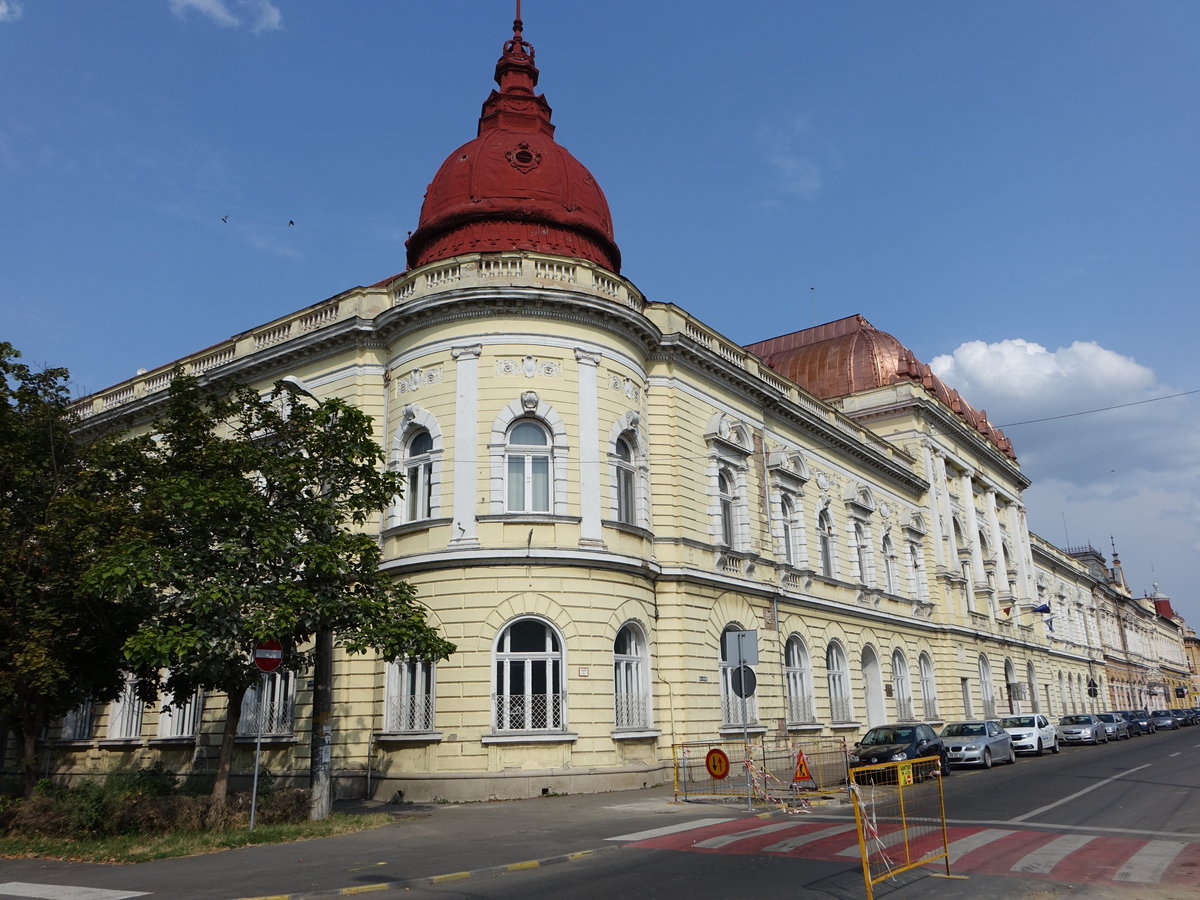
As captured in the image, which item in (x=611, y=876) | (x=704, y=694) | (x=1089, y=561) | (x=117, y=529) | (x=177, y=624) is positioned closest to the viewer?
(x=611, y=876)

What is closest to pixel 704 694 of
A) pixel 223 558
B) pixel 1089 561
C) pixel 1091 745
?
pixel 223 558

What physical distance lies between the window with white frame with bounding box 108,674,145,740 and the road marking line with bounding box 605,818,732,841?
19028 mm

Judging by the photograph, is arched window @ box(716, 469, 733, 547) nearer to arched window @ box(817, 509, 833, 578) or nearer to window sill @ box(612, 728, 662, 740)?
arched window @ box(817, 509, 833, 578)

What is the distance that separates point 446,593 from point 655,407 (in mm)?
8119

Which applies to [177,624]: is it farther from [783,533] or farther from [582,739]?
[783,533]

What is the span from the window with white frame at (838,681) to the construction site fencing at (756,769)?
1951mm

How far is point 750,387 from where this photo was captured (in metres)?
29.3

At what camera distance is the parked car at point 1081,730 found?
134 ft

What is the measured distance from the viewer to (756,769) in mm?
19078

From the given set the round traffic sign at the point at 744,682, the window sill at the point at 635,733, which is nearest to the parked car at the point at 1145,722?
the window sill at the point at 635,733

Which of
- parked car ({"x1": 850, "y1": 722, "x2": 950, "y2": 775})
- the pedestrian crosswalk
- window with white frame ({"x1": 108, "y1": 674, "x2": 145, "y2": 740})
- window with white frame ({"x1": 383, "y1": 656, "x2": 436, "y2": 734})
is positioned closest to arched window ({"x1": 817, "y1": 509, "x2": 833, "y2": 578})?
parked car ({"x1": 850, "y1": 722, "x2": 950, "y2": 775})

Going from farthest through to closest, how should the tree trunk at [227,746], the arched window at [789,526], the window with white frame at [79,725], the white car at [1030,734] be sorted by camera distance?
the white car at [1030,734], the arched window at [789,526], the window with white frame at [79,725], the tree trunk at [227,746]

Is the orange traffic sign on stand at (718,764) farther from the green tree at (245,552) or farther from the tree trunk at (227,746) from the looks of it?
the tree trunk at (227,746)

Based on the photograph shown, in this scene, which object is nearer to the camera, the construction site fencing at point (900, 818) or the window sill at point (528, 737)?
the construction site fencing at point (900, 818)
